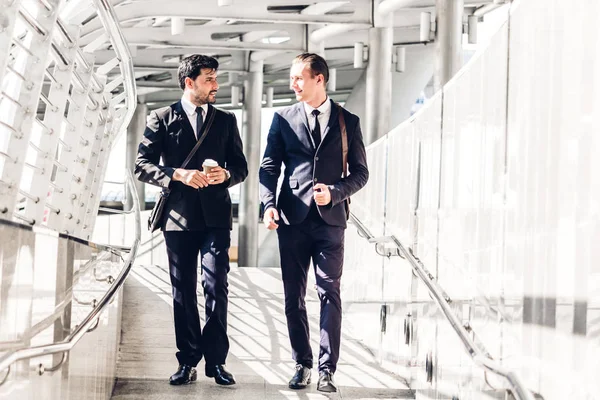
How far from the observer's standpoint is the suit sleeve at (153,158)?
5480 millimetres

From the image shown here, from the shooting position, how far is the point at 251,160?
23.1 meters

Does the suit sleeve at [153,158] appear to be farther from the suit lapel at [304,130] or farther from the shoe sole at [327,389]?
the shoe sole at [327,389]

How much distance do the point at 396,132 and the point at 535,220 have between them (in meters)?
3.81

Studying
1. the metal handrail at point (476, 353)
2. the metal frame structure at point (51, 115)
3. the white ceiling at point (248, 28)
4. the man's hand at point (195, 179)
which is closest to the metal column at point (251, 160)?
the white ceiling at point (248, 28)

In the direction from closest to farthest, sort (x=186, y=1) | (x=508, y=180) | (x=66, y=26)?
(x=508, y=180), (x=66, y=26), (x=186, y=1)

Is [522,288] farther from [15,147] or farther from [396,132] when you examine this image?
[396,132]

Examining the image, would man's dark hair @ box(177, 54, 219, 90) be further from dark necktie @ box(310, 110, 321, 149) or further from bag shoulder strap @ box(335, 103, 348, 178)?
bag shoulder strap @ box(335, 103, 348, 178)

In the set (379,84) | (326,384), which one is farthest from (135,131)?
(326,384)

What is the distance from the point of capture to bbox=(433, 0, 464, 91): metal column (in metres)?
15.1

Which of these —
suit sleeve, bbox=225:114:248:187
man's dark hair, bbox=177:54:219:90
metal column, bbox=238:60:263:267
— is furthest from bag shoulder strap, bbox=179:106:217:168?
metal column, bbox=238:60:263:267

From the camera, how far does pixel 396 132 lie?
663 cm

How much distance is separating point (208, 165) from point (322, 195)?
0.60 metres

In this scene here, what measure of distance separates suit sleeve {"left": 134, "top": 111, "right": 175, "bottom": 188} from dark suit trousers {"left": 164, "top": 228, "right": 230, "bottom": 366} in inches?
11.9

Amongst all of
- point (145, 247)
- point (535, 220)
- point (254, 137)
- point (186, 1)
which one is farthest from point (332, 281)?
point (254, 137)
